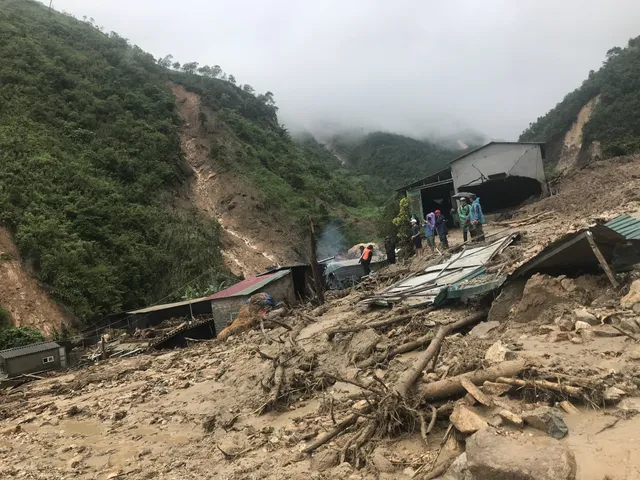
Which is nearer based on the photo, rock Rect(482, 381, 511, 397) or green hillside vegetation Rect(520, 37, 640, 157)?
rock Rect(482, 381, 511, 397)

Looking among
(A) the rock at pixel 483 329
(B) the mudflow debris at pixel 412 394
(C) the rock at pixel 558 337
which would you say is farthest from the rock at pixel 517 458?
(A) the rock at pixel 483 329

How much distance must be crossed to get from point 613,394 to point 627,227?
3.58m

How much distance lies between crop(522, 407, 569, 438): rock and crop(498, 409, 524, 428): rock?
0.22ft

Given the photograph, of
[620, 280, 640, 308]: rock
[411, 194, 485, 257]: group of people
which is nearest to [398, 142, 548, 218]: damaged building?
[411, 194, 485, 257]: group of people

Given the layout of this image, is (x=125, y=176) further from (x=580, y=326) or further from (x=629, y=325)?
(x=629, y=325)

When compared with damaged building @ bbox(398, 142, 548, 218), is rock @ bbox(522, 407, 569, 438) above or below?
below

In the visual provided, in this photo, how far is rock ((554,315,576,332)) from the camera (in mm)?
4793

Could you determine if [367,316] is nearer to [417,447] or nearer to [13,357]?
[417,447]

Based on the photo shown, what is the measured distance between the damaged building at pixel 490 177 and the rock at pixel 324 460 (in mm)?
19288

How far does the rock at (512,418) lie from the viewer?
3128mm

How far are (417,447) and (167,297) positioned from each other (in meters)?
21.3

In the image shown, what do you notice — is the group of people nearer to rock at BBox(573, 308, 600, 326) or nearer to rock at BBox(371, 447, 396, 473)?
rock at BBox(573, 308, 600, 326)

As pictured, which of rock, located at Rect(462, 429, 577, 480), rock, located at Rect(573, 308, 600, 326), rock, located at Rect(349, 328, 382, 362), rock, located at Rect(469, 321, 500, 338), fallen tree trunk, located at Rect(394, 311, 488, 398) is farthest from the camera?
rock, located at Rect(349, 328, 382, 362)

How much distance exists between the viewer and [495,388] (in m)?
3.70
